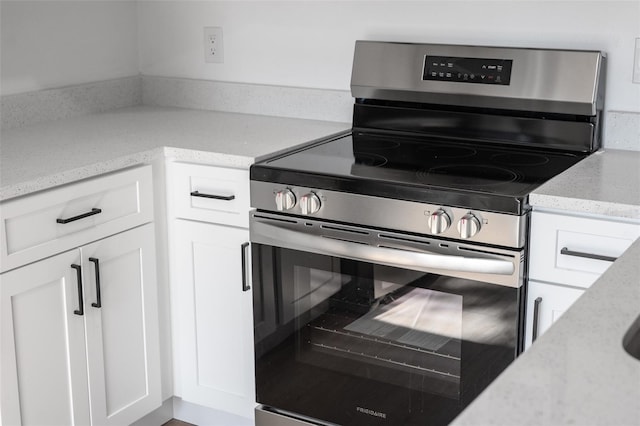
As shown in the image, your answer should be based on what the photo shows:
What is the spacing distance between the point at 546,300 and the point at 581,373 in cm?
102

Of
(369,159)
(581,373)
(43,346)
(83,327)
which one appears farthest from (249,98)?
(581,373)

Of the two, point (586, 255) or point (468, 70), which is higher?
point (468, 70)

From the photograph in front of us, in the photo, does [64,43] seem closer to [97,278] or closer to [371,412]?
[97,278]

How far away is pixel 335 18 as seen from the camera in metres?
2.74

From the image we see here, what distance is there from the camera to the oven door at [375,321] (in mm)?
1961

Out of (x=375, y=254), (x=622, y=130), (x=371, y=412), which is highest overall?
(x=622, y=130)

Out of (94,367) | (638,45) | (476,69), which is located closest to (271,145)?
(476,69)

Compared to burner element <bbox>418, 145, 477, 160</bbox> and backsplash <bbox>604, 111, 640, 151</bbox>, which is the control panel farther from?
backsplash <bbox>604, 111, 640, 151</bbox>

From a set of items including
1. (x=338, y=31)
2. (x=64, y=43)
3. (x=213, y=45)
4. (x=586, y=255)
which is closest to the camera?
(x=586, y=255)

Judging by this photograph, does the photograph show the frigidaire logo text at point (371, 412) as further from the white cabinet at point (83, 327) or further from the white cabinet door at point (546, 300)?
the white cabinet at point (83, 327)

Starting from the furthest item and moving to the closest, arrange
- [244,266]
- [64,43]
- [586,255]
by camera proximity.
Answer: [64,43]
[244,266]
[586,255]

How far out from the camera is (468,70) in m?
2.42

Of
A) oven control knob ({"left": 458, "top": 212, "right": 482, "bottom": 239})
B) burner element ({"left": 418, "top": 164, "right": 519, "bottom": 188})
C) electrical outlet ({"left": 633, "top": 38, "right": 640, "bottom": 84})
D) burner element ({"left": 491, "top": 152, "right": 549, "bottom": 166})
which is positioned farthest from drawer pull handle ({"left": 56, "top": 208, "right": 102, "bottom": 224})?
electrical outlet ({"left": 633, "top": 38, "right": 640, "bottom": 84})

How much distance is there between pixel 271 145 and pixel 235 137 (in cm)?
16
